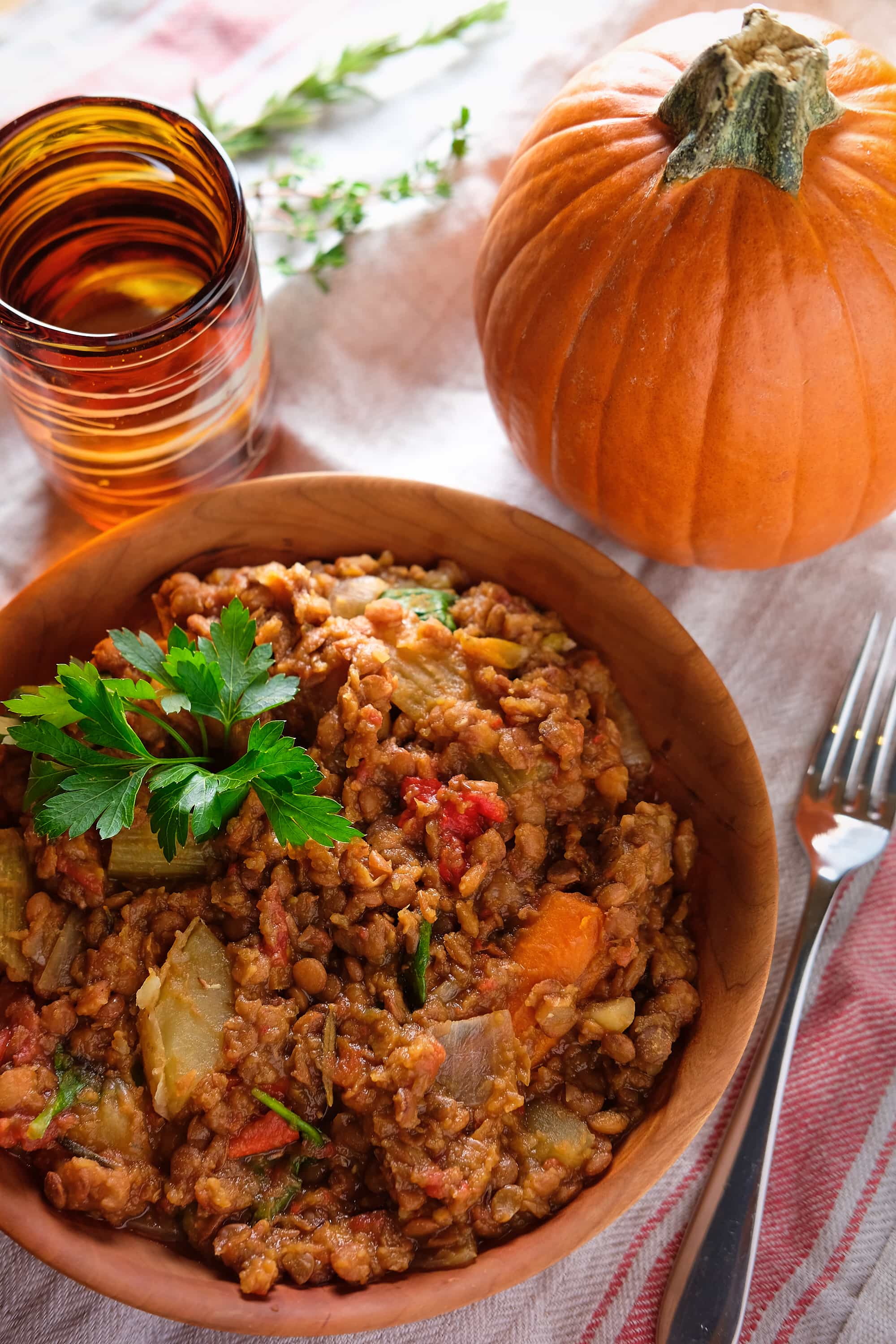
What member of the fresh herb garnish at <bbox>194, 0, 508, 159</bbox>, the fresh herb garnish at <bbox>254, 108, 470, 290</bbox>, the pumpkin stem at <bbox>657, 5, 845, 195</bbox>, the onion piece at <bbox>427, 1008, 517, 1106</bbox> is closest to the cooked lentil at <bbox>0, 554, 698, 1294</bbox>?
the onion piece at <bbox>427, 1008, 517, 1106</bbox>

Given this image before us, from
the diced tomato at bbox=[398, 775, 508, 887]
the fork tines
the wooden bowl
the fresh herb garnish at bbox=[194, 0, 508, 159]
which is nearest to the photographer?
the wooden bowl

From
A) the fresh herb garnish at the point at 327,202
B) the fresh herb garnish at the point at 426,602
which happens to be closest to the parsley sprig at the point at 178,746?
the fresh herb garnish at the point at 426,602

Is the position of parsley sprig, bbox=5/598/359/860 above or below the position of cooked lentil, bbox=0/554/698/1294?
above

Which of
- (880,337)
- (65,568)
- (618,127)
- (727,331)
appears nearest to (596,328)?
(727,331)

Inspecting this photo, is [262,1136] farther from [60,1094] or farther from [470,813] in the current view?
[470,813]

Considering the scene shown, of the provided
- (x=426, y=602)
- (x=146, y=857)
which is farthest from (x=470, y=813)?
(x=146, y=857)

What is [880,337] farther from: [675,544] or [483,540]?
[483,540]

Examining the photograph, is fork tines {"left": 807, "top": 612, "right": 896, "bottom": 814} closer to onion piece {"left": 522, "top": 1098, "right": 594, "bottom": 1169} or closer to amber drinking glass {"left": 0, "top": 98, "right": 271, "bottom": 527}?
onion piece {"left": 522, "top": 1098, "right": 594, "bottom": 1169}
